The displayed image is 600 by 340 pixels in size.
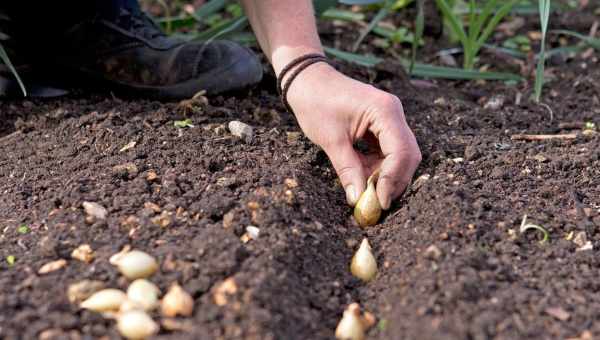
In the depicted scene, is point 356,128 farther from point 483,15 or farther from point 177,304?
point 483,15

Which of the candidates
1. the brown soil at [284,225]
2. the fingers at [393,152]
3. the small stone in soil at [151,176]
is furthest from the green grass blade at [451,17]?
the small stone in soil at [151,176]

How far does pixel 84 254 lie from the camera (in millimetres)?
1011

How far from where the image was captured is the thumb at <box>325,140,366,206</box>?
1.21m

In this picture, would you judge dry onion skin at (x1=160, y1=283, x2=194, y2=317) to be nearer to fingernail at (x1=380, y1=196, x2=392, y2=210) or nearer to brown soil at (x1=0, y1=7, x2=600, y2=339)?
brown soil at (x1=0, y1=7, x2=600, y2=339)

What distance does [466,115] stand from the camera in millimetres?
1687

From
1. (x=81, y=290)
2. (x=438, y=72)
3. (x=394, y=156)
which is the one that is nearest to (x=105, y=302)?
(x=81, y=290)

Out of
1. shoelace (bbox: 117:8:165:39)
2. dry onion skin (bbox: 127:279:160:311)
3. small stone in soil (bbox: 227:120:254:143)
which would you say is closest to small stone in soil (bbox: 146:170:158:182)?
small stone in soil (bbox: 227:120:254:143)

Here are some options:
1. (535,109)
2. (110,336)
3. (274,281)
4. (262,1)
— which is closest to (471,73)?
(535,109)

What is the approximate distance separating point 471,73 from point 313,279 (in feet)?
3.78

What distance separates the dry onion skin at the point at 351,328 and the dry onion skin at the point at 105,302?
290 millimetres

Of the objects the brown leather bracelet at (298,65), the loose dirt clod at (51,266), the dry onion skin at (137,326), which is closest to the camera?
the dry onion skin at (137,326)

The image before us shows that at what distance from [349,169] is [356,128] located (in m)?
0.08

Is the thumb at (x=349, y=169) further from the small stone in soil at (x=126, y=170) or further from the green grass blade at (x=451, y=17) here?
the green grass blade at (x=451, y=17)

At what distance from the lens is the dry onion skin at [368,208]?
1.18 metres
